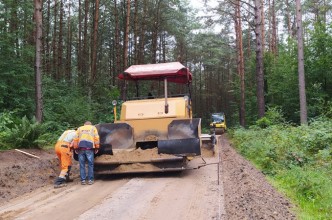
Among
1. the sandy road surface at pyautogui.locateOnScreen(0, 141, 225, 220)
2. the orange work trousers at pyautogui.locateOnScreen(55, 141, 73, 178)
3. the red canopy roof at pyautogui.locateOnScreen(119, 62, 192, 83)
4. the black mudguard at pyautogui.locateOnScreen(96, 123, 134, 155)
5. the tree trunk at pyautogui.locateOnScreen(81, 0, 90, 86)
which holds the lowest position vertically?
the sandy road surface at pyautogui.locateOnScreen(0, 141, 225, 220)

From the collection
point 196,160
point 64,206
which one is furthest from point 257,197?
point 196,160

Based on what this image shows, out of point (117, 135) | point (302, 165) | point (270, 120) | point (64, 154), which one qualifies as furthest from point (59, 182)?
point (270, 120)

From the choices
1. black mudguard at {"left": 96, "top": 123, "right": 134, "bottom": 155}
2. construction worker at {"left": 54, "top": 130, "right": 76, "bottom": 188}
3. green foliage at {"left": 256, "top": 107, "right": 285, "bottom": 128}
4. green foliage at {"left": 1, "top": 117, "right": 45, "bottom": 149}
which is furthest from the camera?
green foliage at {"left": 256, "top": 107, "right": 285, "bottom": 128}

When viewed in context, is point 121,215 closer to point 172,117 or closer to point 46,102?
point 172,117

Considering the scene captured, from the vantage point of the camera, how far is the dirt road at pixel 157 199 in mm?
6039

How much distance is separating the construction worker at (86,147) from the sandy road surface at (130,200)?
368 millimetres

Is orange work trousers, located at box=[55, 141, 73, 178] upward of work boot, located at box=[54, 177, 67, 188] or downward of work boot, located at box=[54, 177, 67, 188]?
upward

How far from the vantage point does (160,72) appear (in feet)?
37.8

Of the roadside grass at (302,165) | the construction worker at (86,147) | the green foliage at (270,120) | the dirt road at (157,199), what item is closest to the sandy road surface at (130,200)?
the dirt road at (157,199)

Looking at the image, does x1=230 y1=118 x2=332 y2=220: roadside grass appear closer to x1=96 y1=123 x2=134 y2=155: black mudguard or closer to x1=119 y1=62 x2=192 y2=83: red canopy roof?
x1=119 y1=62 x2=192 y2=83: red canopy roof

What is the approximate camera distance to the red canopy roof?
1148 centimetres

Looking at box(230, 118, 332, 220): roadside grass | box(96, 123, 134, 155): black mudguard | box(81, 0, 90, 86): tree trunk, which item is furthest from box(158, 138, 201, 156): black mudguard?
box(81, 0, 90, 86): tree trunk

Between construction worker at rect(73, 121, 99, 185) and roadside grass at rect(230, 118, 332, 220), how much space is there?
4.36 meters

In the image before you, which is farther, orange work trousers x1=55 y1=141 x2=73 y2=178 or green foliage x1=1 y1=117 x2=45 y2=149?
green foliage x1=1 y1=117 x2=45 y2=149
